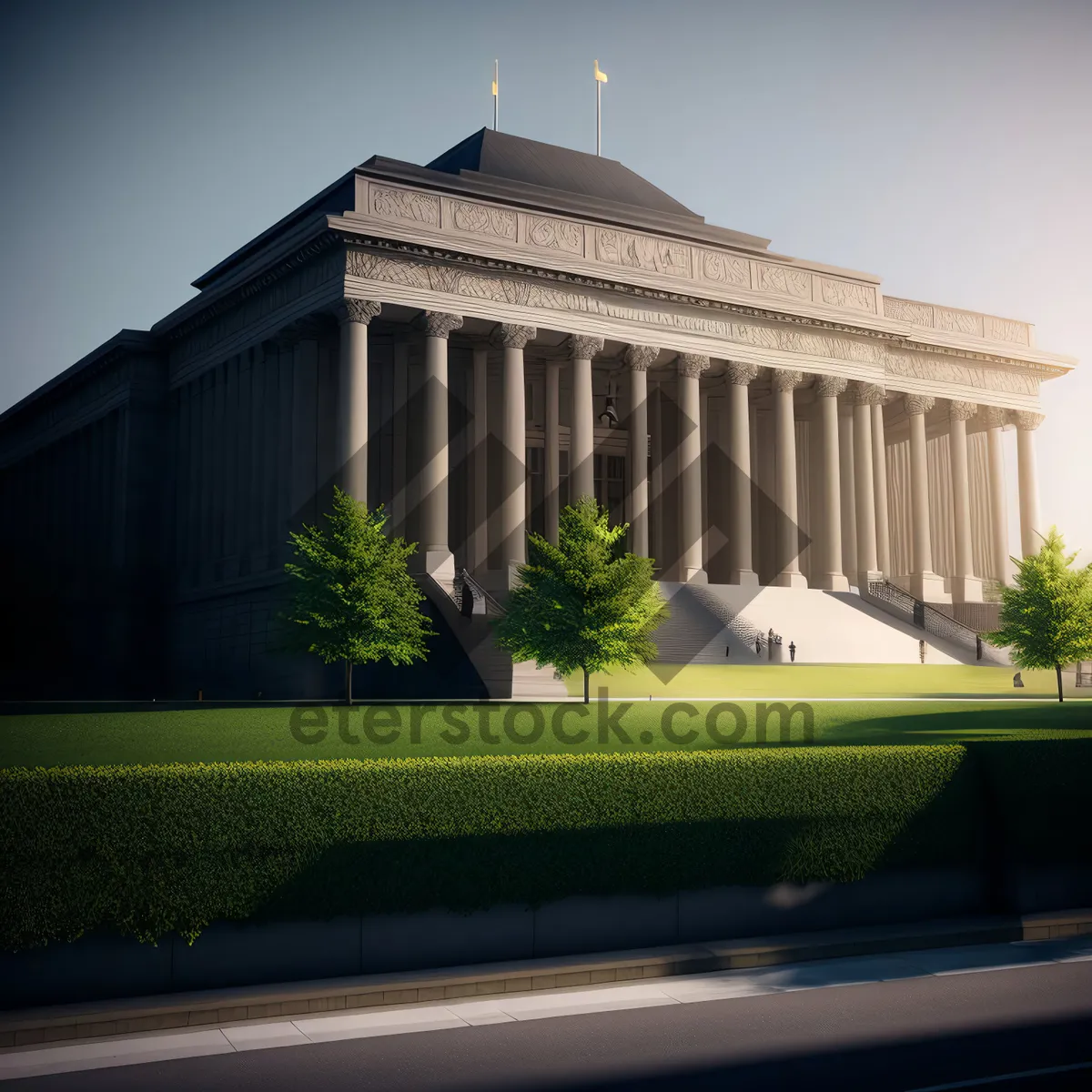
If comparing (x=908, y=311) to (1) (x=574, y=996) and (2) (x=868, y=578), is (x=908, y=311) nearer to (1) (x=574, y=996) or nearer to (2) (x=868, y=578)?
(2) (x=868, y=578)

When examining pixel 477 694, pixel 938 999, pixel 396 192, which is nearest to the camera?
pixel 938 999

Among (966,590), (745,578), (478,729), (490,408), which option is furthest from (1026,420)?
(478,729)

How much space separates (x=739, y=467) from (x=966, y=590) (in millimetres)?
19782

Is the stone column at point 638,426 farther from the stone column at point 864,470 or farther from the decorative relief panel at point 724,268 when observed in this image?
the stone column at point 864,470

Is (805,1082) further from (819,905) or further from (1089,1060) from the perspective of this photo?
(819,905)

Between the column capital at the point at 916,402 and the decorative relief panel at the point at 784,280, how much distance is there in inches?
455

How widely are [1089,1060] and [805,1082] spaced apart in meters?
2.95

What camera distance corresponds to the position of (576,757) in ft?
53.1

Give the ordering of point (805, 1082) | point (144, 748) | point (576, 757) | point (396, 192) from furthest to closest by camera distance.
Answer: point (396, 192) → point (144, 748) → point (576, 757) → point (805, 1082)

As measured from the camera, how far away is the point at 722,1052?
12.3 meters

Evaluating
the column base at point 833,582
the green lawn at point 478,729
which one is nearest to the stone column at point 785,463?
the column base at point 833,582

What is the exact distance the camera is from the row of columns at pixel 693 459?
57906 mm

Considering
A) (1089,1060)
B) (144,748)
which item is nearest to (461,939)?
(1089,1060)

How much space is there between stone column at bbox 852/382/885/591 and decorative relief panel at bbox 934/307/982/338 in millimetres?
9636
